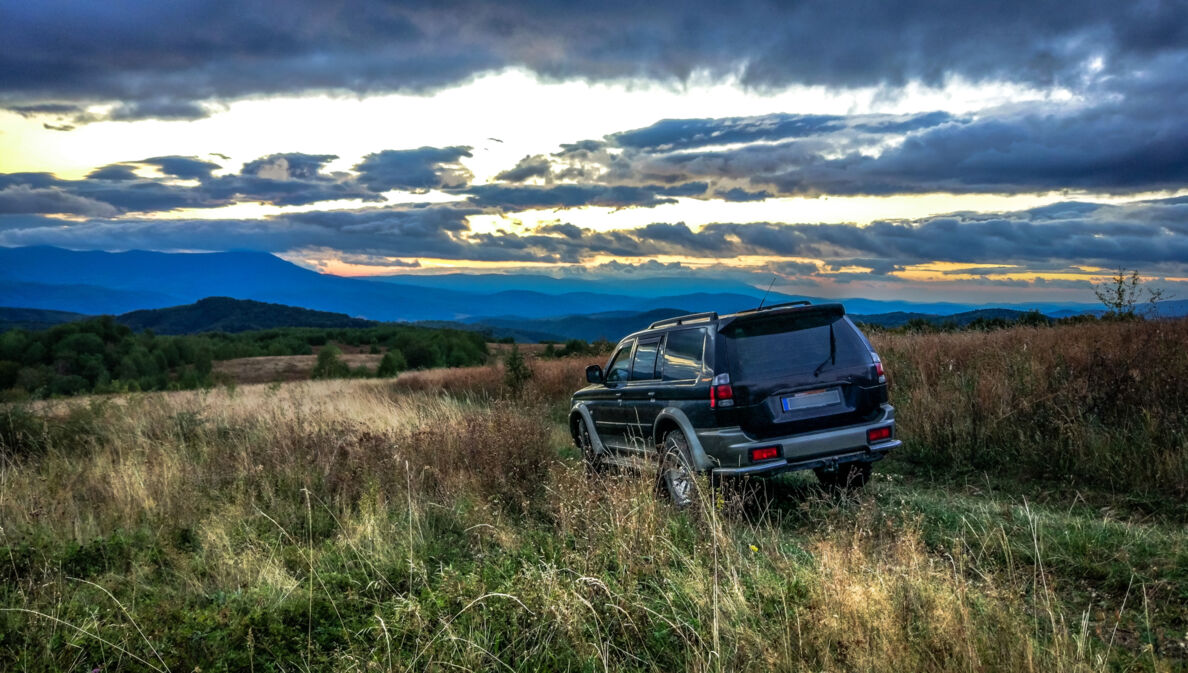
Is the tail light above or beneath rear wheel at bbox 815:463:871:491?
above

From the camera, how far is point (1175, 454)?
741 centimetres

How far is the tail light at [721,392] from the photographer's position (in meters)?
7.05

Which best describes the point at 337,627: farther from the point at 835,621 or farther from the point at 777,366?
the point at 777,366

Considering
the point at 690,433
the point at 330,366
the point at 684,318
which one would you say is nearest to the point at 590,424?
the point at 684,318

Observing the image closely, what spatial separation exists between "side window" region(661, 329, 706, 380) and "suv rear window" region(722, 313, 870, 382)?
0.35m

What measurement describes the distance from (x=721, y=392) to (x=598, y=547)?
8.37 ft

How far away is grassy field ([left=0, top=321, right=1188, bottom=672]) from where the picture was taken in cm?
380

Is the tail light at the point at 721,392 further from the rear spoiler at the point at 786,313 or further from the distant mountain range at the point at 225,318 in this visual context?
the distant mountain range at the point at 225,318

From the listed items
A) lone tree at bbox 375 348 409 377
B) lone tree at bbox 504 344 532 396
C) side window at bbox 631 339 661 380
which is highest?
side window at bbox 631 339 661 380

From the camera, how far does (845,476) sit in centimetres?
831

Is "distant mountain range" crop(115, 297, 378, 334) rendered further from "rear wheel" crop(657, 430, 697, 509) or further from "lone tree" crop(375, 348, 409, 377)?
"rear wheel" crop(657, 430, 697, 509)

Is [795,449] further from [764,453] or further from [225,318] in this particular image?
[225,318]

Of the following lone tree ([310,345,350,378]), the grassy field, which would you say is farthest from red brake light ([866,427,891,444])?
lone tree ([310,345,350,378])

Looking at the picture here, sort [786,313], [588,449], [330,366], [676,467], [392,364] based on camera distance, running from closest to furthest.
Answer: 1. [786,313]
2. [676,467]
3. [588,449]
4. [330,366]
5. [392,364]
